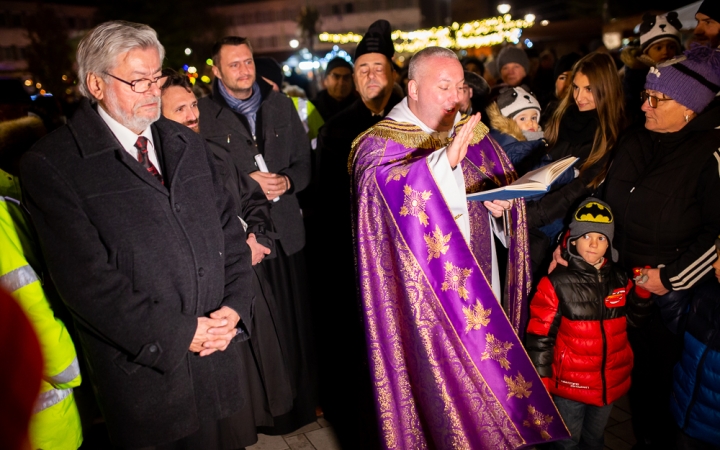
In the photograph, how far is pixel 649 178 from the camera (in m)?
3.21

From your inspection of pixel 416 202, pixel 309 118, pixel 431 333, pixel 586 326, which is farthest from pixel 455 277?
pixel 309 118

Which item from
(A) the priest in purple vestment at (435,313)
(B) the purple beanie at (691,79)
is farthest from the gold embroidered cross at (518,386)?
(B) the purple beanie at (691,79)

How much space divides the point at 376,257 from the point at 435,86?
101 centimetres

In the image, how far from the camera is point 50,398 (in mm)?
2389

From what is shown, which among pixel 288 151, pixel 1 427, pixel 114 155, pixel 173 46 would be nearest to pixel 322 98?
pixel 288 151

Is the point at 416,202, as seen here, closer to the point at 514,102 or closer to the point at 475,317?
the point at 475,317

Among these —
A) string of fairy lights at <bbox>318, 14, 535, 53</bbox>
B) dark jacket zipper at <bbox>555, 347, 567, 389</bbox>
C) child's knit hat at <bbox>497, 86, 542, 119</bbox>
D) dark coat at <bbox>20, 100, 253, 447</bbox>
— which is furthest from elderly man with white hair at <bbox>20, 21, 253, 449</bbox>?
string of fairy lights at <bbox>318, 14, 535, 53</bbox>

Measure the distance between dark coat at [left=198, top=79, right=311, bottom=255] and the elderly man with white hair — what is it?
1260 mm

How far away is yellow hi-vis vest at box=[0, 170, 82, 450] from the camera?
7.30 feet

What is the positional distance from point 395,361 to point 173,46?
41.5 meters

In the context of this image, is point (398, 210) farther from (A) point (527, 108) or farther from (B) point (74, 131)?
(A) point (527, 108)

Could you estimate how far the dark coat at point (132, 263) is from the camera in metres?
2.07

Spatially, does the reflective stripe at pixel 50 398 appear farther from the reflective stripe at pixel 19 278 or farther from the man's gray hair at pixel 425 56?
the man's gray hair at pixel 425 56

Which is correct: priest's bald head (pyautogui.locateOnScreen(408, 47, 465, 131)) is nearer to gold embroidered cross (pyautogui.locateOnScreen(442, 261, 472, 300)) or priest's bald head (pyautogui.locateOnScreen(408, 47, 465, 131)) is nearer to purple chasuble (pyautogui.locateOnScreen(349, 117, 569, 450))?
purple chasuble (pyautogui.locateOnScreen(349, 117, 569, 450))
